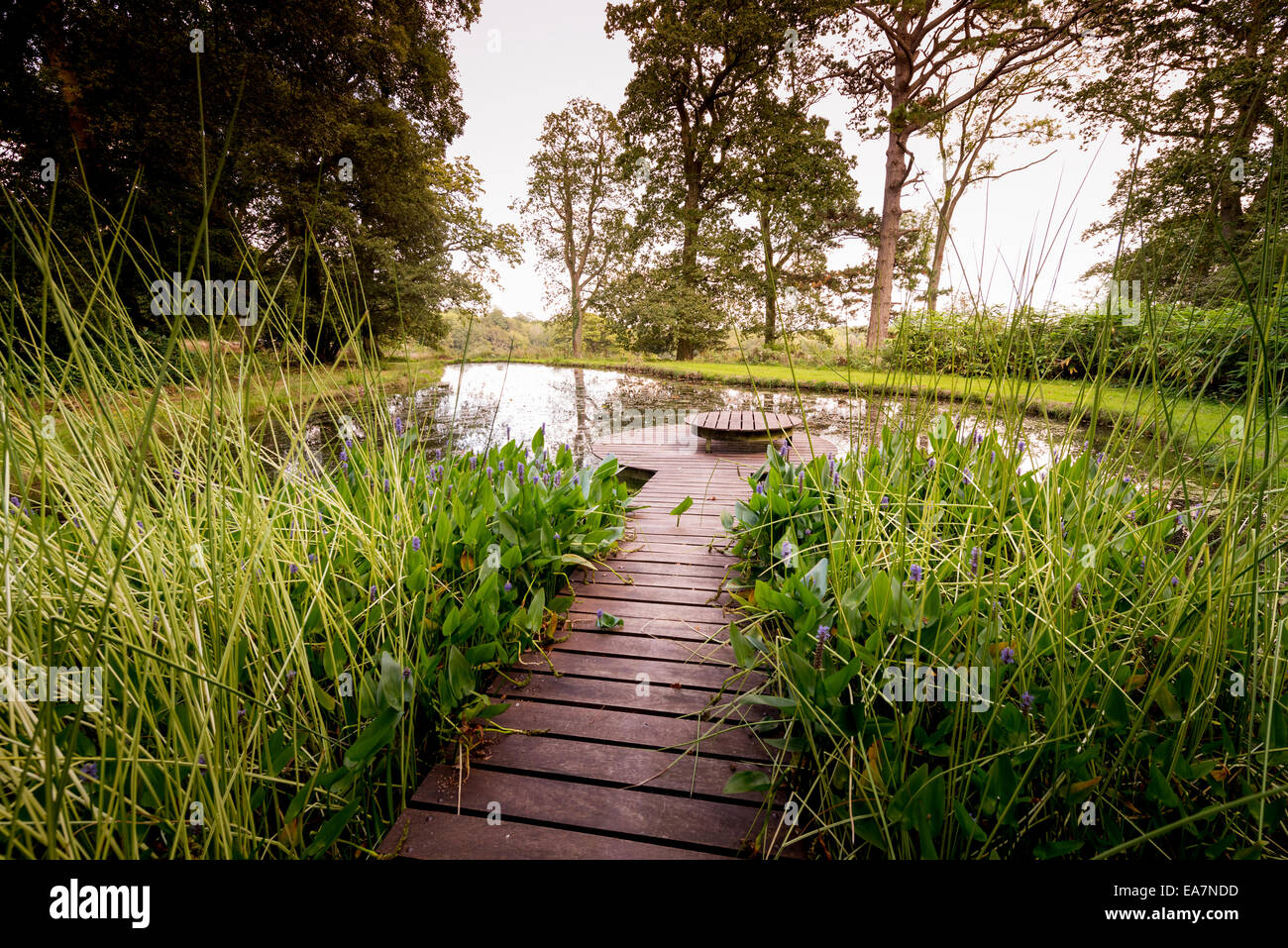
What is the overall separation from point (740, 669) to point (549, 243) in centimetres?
1928

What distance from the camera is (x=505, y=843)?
3.33ft

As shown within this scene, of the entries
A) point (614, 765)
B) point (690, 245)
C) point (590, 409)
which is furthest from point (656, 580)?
point (690, 245)

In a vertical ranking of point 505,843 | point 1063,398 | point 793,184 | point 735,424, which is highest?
point 793,184

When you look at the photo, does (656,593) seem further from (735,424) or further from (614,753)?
(735,424)

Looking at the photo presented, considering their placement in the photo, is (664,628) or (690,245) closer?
(664,628)

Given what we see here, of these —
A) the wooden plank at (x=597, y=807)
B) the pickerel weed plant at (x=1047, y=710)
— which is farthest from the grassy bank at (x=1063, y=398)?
the wooden plank at (x=597, y=807)

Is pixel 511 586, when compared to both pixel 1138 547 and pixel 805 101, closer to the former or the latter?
pixel 1138 547

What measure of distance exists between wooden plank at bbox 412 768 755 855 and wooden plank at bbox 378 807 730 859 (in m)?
0.02

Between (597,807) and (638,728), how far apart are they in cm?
25

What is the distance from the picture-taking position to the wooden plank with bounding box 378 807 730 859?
99 centimetres

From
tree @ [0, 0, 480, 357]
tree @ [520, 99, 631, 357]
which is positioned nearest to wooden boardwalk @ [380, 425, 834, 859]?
tree @ [0, 0, 480, 357]
